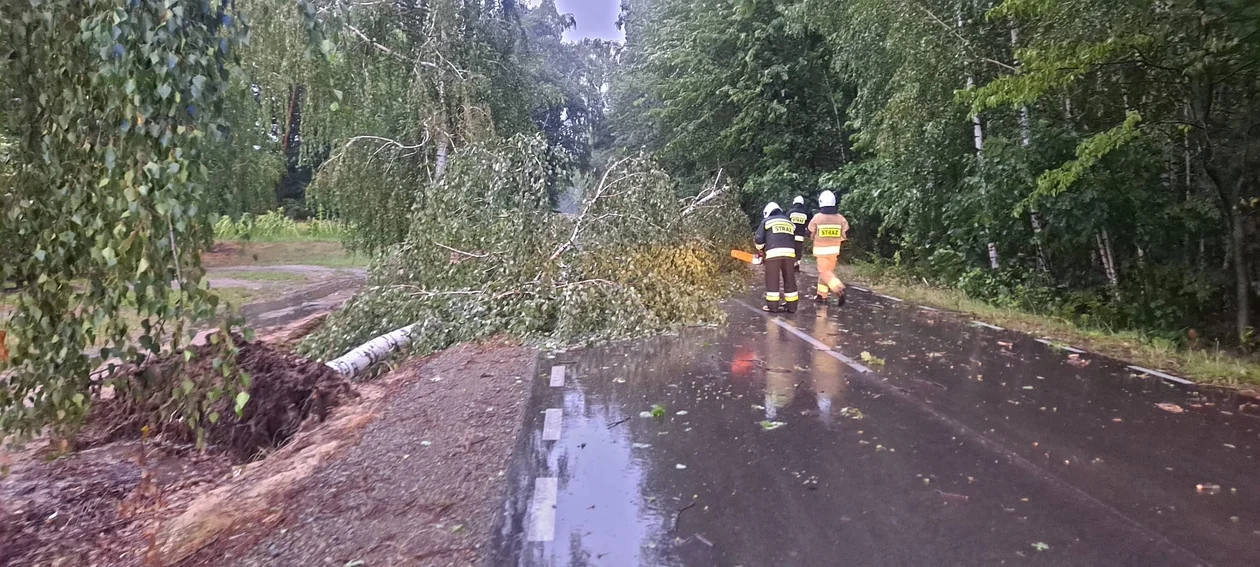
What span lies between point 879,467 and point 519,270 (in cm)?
678

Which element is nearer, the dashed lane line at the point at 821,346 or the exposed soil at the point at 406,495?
the exposed soil at the point at 406,495

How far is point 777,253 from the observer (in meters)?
11.5

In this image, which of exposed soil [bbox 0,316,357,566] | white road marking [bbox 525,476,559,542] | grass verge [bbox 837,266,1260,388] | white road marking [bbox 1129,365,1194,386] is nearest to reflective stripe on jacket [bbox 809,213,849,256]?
grass verge [bbox 837,266,1260,388]

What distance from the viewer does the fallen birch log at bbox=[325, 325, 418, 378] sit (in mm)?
9359

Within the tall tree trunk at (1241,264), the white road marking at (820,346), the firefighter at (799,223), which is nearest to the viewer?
the white road marking at (820,346)

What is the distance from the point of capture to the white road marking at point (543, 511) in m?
4.29

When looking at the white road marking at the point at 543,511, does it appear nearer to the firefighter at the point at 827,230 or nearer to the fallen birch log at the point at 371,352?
the fallen birch log at the point at 371,352

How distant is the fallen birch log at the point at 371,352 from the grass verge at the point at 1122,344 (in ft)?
26.6

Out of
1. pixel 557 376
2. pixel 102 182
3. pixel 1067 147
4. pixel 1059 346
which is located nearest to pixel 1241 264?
pixel 1059 346

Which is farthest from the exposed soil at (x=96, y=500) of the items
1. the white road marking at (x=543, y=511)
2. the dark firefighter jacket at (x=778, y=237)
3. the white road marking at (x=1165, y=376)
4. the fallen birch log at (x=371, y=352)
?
the white road marking at (x=1165, y=376)

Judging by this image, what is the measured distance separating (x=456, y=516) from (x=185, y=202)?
2.50 m

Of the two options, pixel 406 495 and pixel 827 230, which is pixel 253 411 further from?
pixel 827 230

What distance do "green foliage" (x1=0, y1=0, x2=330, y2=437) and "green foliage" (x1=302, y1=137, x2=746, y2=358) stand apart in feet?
24.4

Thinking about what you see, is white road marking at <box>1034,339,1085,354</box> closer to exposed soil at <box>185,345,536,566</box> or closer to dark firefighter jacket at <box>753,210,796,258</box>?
dark firefighter jacket at <box>753,210,796,258</box>
